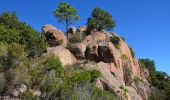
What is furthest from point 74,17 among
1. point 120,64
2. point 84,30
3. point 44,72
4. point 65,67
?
point 44,72

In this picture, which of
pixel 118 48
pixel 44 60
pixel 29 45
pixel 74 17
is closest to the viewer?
pixel 44 60

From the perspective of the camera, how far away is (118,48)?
85.9 metres

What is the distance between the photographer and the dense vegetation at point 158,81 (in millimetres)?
88281

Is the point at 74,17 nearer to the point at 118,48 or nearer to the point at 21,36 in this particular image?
the point at 118,48

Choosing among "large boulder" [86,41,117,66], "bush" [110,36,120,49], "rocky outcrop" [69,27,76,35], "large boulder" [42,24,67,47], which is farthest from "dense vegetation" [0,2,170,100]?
"rocky outcrop" [69,27,76,35]

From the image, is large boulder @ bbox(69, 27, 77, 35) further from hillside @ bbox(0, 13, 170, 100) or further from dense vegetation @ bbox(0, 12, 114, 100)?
dense vegetation @ bbox(0, 12, 114, 100)

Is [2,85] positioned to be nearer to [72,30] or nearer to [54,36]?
[54,36]

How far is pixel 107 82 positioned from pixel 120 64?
12.7m

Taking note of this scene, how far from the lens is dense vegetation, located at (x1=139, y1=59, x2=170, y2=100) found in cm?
8828

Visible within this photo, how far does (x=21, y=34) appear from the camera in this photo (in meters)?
76.1

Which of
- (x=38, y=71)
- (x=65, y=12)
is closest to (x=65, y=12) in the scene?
(x=65, y=12)

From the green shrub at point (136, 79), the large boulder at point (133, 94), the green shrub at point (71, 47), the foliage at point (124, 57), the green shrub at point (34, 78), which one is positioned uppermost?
the green shrub at point (71, 47)

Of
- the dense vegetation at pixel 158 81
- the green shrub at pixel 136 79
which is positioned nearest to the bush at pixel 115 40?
the green shrub at pixel 136 79

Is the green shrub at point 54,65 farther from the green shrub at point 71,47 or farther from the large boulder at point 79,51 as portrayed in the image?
the green shrub at point 71,47
